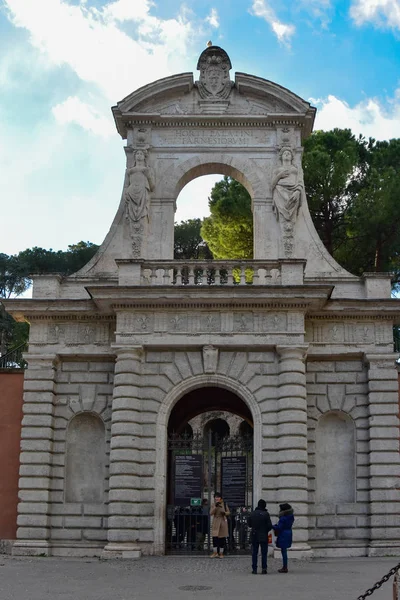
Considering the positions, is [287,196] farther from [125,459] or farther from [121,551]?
[121,551]

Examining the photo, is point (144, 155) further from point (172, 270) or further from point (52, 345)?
point (52, 345)

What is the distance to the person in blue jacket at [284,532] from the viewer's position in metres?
17.4

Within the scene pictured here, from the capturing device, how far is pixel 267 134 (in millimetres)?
24562

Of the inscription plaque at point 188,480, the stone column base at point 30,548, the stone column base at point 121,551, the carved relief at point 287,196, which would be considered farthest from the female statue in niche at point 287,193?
the stone column base at point 30,548

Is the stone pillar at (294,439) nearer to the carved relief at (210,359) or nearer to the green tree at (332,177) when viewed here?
the carved relief at (210,359)

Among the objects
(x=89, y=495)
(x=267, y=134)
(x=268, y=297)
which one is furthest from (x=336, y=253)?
(x=89, y=495)

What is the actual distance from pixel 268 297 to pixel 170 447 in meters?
4.96

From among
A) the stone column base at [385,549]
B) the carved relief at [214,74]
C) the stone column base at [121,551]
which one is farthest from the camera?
the carved relief at [214,74]

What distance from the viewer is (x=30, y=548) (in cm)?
2108

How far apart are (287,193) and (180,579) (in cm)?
1181

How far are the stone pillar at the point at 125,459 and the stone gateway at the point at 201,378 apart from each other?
41 millimetres

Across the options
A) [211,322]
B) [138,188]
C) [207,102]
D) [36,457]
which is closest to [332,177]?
[207,102]

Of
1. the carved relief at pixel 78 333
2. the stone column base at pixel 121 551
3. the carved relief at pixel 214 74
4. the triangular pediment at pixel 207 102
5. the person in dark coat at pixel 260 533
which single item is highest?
the carved relief at pixel 214 74

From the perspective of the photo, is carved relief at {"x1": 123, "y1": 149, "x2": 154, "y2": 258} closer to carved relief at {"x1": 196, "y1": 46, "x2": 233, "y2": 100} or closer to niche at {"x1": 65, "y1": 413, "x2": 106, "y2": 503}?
carved relief at {"x1": 196, "y1": 46, "x2": 233, "y2": 100}
